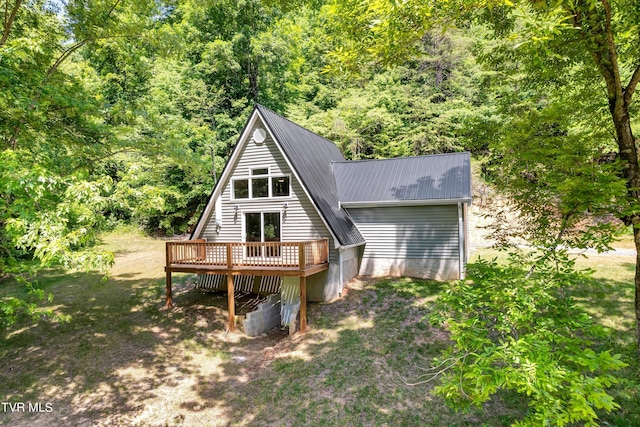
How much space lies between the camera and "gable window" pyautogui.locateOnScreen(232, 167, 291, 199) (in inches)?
466

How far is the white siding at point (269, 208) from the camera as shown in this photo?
11461 mm

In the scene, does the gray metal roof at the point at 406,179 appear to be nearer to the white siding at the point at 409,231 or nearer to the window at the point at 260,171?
the white siding at the point at 409,231

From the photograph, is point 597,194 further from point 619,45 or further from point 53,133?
point 53,133

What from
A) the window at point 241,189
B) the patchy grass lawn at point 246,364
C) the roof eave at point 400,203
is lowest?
the patchy grass lawn at point 246,364

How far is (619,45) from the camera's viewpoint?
19.5 ft

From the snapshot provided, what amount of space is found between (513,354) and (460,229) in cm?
903

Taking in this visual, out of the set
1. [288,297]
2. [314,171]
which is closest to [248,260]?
[288,297]

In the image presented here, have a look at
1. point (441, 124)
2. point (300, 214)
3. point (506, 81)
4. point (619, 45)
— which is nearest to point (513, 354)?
point (619, 45)

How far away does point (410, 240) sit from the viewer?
12.5 meters

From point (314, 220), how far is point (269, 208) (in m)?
1.79

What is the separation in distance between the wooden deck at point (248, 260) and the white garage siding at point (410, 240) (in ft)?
8.57

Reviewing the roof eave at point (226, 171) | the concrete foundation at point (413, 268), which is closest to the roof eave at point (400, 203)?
the concrete foundation at point (413, 268)

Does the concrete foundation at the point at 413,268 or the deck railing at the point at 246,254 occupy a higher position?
the deck railing at the point at 246,254

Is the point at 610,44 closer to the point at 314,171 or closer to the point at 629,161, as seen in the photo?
the point at 629,161
